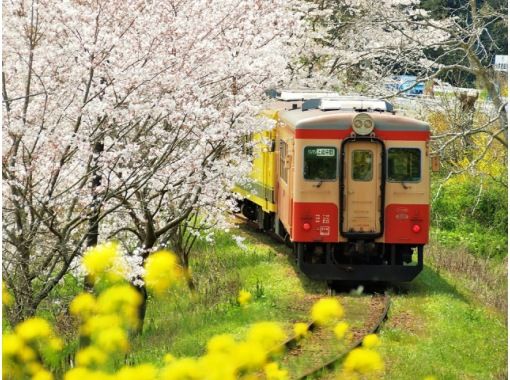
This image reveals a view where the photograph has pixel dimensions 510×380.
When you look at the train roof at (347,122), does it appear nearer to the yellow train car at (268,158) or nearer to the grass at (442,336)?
the yellow train car at (268,158)

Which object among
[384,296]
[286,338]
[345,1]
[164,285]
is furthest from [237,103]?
[345,1]

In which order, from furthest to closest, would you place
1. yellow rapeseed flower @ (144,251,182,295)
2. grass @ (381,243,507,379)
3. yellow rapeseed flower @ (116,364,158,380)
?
1. grass @ (381,243,507,379)
2. yellow rapeseed flower @ (144,251,182,295)
3. yellow rapeseed flower @ (116,364,158,380)

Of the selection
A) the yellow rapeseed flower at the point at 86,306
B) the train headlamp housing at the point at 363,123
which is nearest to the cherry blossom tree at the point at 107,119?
the train headlamp housing at the point at 363,123

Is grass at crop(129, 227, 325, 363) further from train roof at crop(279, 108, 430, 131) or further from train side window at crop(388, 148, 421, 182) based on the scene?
train roof at crop(279, 108, 430, 131)

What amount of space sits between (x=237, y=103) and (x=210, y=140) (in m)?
1.06

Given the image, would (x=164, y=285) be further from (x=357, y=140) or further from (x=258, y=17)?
(x=258, y=17)

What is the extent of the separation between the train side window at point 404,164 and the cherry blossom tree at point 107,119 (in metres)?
2.01

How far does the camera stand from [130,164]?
11.2 meters

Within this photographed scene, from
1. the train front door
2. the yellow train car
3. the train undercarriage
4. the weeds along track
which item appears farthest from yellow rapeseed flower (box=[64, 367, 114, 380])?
the yellow train car

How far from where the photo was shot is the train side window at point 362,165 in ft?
44.0

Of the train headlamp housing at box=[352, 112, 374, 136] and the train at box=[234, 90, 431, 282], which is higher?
the train headlamp housing at box=[352, 112, 374, 136]

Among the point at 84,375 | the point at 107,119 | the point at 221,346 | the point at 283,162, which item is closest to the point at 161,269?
the point at 221,346

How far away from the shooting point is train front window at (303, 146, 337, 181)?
1338 centimetres

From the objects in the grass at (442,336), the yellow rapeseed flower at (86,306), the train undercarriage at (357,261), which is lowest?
the grass at (442,336)
